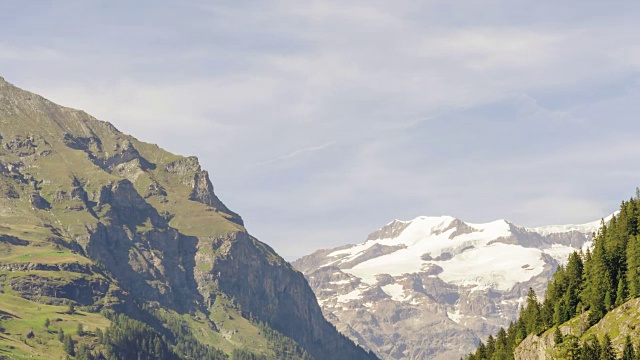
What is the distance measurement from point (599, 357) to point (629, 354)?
20.7 feet

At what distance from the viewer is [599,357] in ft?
655

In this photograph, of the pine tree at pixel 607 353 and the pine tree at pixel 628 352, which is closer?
the pine tree at pixel 628 352

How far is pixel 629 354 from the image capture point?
19550 centimetres

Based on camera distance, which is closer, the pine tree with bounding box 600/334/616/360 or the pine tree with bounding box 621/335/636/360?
the pine tree with bounding box 621/335/636/360

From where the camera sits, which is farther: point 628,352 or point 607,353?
point 607,353
